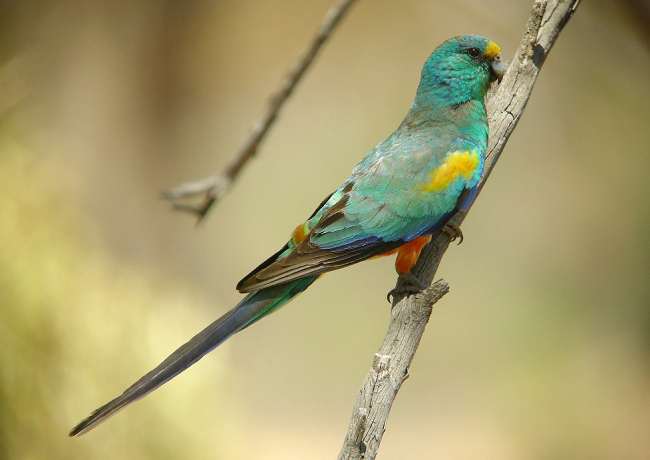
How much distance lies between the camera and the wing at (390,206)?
3.11m

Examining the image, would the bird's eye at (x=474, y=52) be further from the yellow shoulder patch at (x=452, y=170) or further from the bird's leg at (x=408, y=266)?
the bird's leg at (x=408, y=266)

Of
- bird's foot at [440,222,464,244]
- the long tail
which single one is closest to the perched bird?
the long tail

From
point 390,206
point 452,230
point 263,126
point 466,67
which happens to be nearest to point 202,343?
point 263,126

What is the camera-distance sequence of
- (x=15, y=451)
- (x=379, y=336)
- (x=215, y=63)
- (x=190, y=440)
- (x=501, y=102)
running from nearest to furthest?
(x=501, y=102) < (x=15, y=451) < (x=190, y=440) < (x=379, y=336) < (x=215, y=63)

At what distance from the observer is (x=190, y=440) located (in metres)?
4.79

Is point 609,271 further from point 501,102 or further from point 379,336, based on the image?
point 501,102

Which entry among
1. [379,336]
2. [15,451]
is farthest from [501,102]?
[379,336]

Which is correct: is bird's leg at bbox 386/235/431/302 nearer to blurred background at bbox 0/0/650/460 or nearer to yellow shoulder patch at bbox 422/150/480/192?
yellow shoulder patch at bbox 422/150/480/192

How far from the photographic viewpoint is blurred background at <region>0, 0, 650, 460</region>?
26.8 feet

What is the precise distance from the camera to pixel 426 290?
8.45ft

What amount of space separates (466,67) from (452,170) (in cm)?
66

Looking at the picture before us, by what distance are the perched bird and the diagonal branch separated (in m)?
0.10

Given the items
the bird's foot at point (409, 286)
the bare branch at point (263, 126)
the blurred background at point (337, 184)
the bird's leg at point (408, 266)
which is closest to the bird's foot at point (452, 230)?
the bird's leg at point (408, 266)

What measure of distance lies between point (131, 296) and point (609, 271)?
704 centimetres
